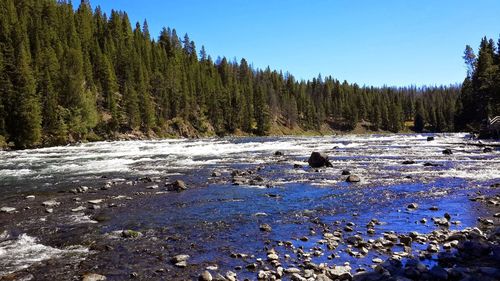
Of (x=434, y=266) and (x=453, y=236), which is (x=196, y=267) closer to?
(x=434, y=266)

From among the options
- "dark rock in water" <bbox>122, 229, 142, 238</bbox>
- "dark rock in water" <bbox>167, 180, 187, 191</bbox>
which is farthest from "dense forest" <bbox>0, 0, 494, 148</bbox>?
"dark rock in water" <bbox>122, 229, 142, 238</bbox>

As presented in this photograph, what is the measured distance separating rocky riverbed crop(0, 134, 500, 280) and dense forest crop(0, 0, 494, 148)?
4756 centimetres

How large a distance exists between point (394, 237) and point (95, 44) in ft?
454

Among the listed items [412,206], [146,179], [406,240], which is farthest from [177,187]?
[406,240]

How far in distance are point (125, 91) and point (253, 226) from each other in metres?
111

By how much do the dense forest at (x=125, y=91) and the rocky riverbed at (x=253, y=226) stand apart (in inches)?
1872

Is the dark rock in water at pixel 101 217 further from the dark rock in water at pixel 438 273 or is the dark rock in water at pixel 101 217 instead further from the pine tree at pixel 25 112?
the pine tree at pixel 25 112

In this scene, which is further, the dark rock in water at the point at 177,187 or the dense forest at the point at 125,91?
the dense forest at the point at 125,91

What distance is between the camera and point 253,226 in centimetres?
1673

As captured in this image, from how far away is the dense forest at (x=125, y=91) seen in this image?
74875mm

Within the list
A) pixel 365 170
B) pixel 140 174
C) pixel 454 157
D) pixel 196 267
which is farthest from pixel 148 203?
pixel 454 157

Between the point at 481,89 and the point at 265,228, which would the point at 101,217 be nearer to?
the point at 265,228

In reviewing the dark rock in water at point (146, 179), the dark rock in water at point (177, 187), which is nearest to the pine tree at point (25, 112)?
the dark rock in water at point (146, 179)

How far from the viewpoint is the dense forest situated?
7488 centimetres
